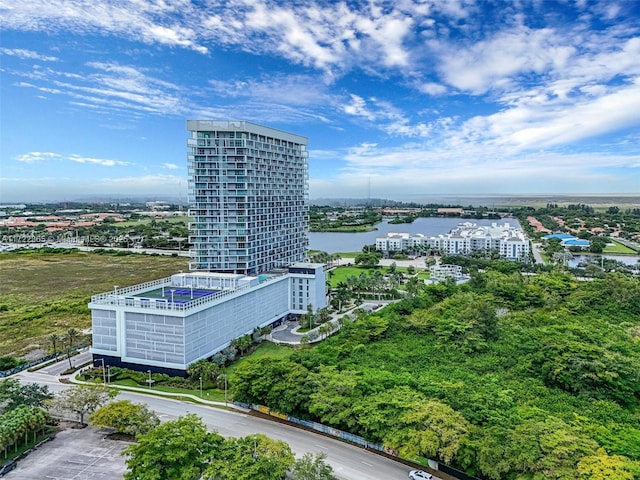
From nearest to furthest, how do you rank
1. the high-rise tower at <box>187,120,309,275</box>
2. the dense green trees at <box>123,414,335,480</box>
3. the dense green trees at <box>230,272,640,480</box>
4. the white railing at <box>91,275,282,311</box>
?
the dense green trees at <box>123,414,335,480</box>, the dense green trees at <box>230,272,640,480</box>, the white railing at <box>91,275,282,311</box>, the high-rise tower at <box>187,120,309,275</box>

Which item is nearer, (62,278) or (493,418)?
(493,418)

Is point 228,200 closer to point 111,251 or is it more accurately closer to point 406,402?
point 406,402

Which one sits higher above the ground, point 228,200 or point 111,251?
point 228,200

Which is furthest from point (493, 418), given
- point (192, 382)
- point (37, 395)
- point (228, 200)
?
point (228, 200)

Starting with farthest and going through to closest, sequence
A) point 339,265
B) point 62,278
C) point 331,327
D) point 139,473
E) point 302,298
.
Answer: point 339,265 → point 62,278 → point 302,298 → point 331,327 → point 139,473

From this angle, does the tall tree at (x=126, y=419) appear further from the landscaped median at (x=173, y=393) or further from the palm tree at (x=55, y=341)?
the palm tree at (x=55, y=341)

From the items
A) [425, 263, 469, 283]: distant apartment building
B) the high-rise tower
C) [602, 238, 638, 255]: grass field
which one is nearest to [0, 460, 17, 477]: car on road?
the high-rise tower

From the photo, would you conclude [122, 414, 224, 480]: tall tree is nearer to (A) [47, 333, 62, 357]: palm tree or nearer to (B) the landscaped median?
(B) the landscaped median
